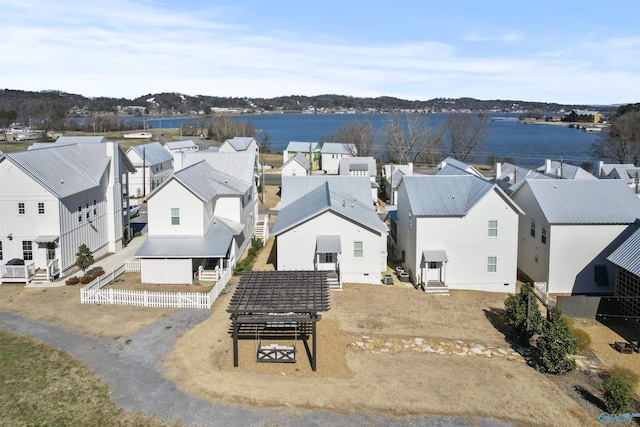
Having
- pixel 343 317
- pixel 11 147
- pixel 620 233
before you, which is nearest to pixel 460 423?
pixel 343 317

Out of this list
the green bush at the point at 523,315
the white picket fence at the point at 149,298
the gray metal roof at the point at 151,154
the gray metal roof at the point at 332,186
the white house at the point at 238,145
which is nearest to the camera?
the green bush at the point at 523,315

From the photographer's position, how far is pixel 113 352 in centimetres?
2189

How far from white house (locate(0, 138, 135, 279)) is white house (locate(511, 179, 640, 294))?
2900 centimetres

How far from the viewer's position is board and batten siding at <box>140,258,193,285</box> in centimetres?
3125

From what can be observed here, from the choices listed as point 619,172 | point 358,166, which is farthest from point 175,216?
point 619,172

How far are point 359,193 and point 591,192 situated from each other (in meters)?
15.2

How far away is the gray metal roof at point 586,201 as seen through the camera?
31422mm

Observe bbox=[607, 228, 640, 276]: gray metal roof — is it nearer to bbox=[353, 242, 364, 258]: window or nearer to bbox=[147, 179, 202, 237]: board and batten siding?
bbox=[353, 242, 364, 258]: window

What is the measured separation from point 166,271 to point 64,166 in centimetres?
1066

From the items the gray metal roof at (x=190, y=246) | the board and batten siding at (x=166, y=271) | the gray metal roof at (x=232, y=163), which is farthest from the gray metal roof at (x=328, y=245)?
the gray metal roof at (x=232, y=163)

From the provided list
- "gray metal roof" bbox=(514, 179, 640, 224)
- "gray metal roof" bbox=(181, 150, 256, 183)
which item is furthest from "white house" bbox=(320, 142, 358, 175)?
"gray metal roof" bbox=(514, 179, 640, 224)

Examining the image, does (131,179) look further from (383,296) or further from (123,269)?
(383,296)

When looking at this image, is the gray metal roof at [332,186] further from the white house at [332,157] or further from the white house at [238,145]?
the white house at [332,157]

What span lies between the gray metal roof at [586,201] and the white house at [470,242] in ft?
8.32
